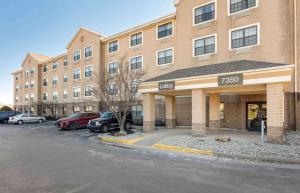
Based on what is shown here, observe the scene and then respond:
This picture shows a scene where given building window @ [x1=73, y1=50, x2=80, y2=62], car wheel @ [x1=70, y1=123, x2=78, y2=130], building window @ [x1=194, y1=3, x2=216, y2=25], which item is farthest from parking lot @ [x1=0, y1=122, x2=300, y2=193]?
building window @ [x1=73, y1=50, x2=80, y2=62]

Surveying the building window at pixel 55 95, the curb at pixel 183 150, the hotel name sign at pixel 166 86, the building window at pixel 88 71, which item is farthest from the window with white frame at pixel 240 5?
the building window at pixel 55 95

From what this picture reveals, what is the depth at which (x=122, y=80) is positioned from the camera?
60.9 ft

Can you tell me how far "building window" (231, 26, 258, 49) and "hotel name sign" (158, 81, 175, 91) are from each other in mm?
7095

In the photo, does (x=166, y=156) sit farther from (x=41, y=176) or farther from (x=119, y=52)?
(x=119, y=52)

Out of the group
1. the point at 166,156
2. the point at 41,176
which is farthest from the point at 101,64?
the point at 41,176

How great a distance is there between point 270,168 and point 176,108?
1495 cm

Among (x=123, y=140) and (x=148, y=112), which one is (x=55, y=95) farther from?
(x=123, y=140)

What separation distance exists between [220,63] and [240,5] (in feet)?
17.1

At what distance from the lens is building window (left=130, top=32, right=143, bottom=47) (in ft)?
93.7

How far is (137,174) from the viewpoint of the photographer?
7652 millimetres

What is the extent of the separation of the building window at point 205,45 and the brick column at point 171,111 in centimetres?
511

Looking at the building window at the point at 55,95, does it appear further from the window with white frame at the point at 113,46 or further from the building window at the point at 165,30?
the building window at the point at 165,30

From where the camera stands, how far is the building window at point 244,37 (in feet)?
61.0

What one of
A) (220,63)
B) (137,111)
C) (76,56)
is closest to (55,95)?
(76,56)
